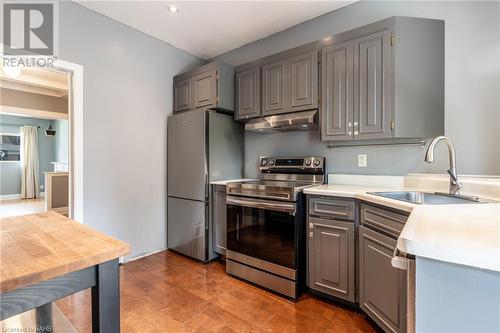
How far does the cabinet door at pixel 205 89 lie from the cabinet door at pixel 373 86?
149 centimetres

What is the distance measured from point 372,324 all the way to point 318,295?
1.42 feet

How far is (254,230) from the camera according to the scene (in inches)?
88.8

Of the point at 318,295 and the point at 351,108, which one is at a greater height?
the point at 351,108

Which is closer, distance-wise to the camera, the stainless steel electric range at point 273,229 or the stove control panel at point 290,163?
the stainless steel electric range at point 273,229

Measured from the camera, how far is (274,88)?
8.24 ft

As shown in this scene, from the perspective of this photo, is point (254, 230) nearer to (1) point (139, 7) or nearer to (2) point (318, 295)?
(2) point (318, 295)

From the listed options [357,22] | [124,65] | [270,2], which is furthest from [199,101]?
[357,22]

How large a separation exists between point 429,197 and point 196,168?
213 cm

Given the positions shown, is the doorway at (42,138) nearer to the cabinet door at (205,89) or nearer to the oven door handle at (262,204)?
the cabinet door at (205,89)

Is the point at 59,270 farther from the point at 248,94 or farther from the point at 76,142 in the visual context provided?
the point at 248,94

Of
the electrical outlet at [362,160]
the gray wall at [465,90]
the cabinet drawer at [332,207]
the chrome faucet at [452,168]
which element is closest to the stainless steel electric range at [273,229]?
the cabinet drawer at [332,207]

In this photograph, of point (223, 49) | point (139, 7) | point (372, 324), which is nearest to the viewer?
point (372, 324)

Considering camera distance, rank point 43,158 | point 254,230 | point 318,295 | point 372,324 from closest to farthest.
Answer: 1. point 372,324
2. point 318,295
3. point 254,230
4. point 43,158

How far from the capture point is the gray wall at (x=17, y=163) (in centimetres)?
712
